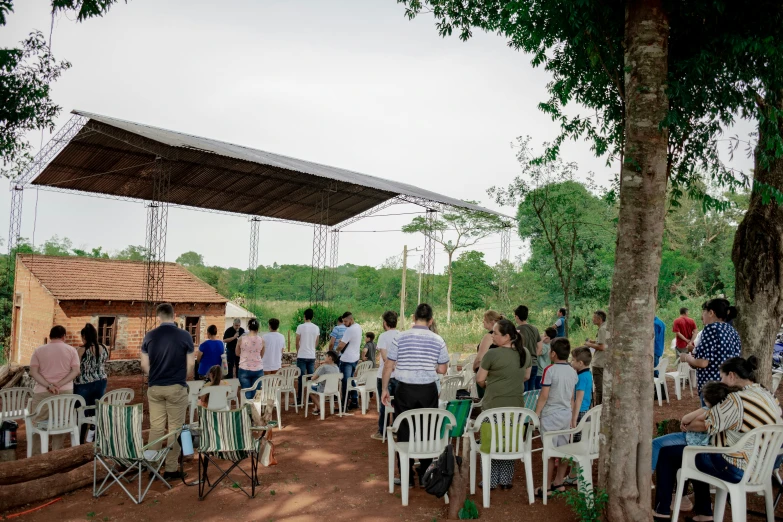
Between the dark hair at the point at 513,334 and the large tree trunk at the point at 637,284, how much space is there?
1043 mm

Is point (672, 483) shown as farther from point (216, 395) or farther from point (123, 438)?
point (216, 395)

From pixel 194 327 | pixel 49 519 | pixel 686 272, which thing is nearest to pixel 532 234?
pixel 686 272

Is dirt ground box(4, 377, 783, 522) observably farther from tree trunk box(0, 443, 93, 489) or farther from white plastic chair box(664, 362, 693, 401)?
white plastic chair box(664, 362, 693, 401)

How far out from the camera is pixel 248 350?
8.18 meters

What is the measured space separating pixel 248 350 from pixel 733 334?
5.97 meters

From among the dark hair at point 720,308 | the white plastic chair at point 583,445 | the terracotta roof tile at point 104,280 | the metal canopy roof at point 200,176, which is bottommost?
the white plastic chair at point 583,445

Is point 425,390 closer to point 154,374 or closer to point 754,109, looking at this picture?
point 154,374

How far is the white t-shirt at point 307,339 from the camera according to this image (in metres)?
9.27

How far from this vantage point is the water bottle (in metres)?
5.42

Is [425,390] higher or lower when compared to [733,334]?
lower

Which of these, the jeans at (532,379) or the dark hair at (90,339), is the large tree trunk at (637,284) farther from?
the dark hair at (90,339)

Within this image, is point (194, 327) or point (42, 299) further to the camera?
point (194, 327)

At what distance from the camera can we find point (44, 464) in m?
5.30

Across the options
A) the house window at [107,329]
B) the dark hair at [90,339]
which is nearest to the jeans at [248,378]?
the dark hair at [90,339]
